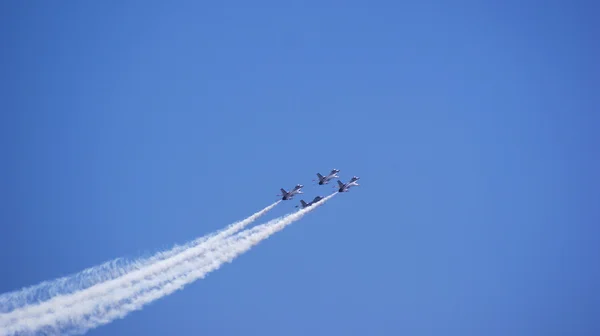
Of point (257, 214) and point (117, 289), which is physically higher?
point (257, 214)

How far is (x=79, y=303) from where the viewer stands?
8125 cm

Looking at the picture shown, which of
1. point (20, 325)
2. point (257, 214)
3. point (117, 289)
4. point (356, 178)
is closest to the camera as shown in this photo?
point (20, 325)

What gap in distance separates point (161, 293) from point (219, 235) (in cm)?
1105

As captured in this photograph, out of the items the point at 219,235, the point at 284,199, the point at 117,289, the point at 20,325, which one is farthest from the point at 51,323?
the point at 284,199

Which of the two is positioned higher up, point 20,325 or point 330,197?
point 330,197

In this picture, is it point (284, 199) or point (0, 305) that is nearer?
point (0, 305)

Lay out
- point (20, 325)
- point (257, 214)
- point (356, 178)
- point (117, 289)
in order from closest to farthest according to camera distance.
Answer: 1. point (20, 325)
2. point (117, 289)
3. point (257, 214)
4. point (356, 178)

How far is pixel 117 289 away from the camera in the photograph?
84.4 meters

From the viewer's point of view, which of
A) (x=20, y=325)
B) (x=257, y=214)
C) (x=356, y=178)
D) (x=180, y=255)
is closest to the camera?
(x=20, y=325)

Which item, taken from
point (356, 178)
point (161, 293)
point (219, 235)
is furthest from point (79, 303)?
point (356, 178)

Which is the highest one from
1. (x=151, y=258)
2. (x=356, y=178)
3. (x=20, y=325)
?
(x=356, y=178)

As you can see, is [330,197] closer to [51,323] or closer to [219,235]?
[219,235]

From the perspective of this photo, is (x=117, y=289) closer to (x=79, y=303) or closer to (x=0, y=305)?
(x=79, y=303)

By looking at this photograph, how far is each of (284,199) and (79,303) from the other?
2669cm
